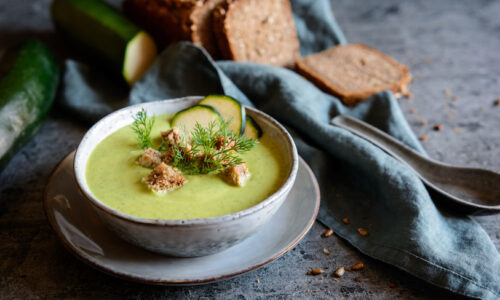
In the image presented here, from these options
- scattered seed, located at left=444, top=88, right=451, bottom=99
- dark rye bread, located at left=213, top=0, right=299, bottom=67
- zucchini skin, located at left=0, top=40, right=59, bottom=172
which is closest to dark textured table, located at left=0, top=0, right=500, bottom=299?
scattered seed, located at left=444, top=88, right=451, bottom=99

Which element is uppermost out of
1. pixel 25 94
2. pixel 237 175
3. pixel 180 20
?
pixel 180 20

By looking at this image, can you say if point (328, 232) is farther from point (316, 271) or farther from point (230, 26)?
point (230, 26)

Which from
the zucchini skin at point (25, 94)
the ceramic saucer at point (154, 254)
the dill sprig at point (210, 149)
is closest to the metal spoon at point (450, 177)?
the ceramic saucer at point (154, 254)

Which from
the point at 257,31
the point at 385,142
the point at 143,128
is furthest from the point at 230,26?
Answer: the point at 385,142

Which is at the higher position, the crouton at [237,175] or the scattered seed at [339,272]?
the crouton at [237,175]

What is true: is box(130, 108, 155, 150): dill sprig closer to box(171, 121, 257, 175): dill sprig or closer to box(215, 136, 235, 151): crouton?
box(171, 121, 257, 175): dill sprig

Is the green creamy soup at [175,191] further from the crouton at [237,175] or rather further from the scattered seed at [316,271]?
the scattered seed at [316,271]
